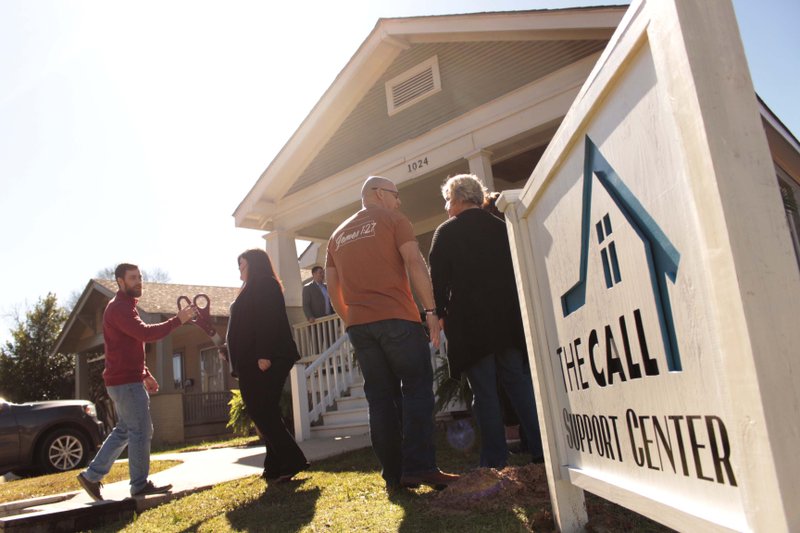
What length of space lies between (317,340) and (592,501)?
865 centimetres

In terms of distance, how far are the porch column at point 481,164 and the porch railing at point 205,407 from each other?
1104 cm

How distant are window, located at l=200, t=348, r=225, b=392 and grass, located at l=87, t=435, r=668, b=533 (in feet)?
53.4

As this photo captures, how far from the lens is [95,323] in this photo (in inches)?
828

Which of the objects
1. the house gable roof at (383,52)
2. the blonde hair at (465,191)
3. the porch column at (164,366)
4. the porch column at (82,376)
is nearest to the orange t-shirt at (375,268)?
the blonde hair at (465,191)

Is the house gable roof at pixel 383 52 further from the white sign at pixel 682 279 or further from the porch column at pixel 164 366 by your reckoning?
the porch column at pixel 164 366

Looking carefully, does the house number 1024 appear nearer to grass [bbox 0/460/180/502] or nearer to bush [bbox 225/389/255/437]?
bush [bbox 225/389/255/437]

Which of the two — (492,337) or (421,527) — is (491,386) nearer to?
(492,337)

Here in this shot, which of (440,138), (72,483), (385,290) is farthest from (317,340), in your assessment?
(385,290)

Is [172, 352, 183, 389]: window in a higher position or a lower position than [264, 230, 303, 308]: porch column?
lower

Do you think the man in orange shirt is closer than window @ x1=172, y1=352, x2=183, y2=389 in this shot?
Yes

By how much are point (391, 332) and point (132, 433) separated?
2.36 m

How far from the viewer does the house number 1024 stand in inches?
386

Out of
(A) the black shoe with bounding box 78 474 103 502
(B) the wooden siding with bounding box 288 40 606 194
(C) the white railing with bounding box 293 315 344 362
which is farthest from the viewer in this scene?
(C) the white railing with bounding box 293 315 344 362

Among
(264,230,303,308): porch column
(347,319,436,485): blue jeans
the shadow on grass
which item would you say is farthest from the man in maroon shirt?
(264,230,303,308): porch column
